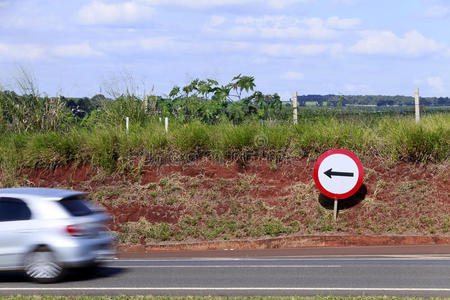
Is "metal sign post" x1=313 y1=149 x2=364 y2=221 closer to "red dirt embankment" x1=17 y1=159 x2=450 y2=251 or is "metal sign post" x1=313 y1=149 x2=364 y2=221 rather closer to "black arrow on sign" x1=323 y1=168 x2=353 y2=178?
"black arrow on sign" x1=323 y1=168 x2=353 y2=178

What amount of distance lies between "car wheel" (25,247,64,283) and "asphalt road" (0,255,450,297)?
0.49 feet

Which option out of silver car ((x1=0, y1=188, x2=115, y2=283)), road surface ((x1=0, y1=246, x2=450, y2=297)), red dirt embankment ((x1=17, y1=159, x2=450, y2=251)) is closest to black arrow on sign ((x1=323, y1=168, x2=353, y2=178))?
red dirt embankment ((x1=17, y1=159, x2=450, y2=251))

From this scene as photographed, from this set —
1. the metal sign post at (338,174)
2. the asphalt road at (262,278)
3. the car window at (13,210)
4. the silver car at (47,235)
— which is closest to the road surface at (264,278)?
the asphalt road at (262,278)

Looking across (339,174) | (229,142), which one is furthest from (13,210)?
(229,142)

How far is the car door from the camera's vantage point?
1059cm

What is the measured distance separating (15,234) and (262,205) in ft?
24.9

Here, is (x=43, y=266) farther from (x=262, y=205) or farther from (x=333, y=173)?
(x=333, y=173)

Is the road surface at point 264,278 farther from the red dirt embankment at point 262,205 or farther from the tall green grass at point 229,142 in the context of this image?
the tall green grass at point 229,142

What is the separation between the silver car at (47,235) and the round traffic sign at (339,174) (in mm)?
6694

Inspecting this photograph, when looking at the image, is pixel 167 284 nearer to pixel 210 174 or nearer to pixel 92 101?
pixel 210 174

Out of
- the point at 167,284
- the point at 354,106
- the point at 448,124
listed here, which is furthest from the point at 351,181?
the point at 167,284

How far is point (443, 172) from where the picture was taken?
17078mm

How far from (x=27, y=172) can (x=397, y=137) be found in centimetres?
1077

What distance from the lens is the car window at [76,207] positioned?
10784 mm
